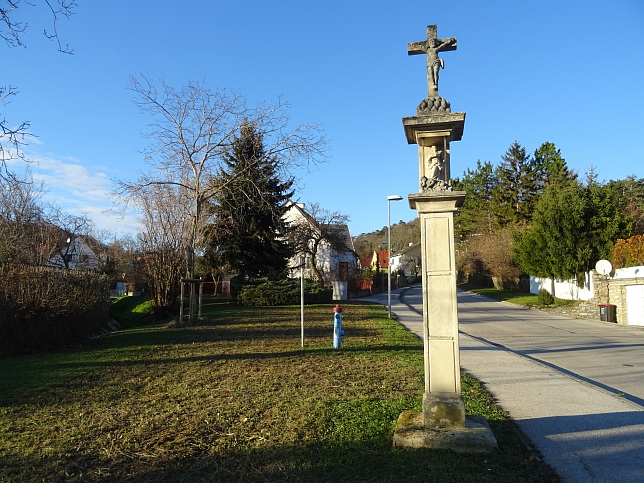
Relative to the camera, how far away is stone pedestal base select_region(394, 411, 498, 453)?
4344 millimetres

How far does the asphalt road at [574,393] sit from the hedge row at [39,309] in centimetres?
943

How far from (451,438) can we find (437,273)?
5.31 feet

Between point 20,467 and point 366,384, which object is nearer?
point 20,467

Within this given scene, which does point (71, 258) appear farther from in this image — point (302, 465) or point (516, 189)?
point (516, 189)

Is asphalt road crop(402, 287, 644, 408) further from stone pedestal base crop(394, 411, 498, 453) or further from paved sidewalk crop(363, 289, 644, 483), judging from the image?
stone pedestal base crop(394, 411, 498, 453)

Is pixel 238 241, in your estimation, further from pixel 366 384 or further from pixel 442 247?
pixel 442 247

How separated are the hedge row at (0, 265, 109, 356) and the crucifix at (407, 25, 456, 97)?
9814mm

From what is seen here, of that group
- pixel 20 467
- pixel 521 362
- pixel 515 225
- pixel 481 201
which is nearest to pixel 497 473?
pixel 20 467

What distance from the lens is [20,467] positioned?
4043 mm

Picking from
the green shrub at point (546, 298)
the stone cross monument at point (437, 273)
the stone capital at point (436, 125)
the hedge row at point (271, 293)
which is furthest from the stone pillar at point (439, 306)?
the green shrub at point (546, 298)

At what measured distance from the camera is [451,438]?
438 centimetres

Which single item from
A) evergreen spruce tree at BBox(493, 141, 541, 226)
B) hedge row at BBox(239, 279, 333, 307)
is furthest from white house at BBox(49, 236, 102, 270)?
evergreen spruce tree at BBox(493, 141, 541, 226)

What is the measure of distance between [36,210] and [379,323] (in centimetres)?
2125

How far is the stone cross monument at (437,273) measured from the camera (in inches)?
181
